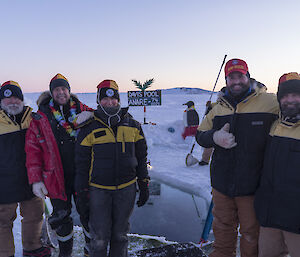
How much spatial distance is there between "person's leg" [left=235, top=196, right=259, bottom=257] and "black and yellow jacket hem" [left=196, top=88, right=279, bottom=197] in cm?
12

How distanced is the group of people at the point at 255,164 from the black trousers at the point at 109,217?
3.38 feet

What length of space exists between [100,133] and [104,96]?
422mm

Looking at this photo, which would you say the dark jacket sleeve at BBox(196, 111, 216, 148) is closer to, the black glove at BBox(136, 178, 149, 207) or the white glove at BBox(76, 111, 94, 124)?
the black glove at BBox(136, 178, 149, 207)

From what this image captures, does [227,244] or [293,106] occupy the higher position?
[293,106]

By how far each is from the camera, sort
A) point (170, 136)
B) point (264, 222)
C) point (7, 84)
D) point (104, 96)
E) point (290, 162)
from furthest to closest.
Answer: point (170, 136) < point (7, 84) < point (104, 96) < point (264, 222) < point (290, 162)

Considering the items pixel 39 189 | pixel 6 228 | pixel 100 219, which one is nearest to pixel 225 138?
pixel 100 219

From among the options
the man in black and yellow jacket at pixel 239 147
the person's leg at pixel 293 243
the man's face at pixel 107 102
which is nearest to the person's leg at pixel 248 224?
the man in black and yellow jacket at pixel 239 147

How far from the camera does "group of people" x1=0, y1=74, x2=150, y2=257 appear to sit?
236 cm

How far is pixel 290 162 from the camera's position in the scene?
1903mm

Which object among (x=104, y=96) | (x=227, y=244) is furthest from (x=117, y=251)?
(x=104, y=96)

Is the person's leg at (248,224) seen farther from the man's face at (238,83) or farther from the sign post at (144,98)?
the sign post at (144,98)

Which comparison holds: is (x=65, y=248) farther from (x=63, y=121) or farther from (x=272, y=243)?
(x=272, y=243)

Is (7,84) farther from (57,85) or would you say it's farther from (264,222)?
(264,222)

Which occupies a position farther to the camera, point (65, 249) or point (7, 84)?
point (65, 249)
